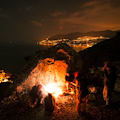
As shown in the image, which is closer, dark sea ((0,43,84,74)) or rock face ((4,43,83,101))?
rock face ((4,43,83,101))

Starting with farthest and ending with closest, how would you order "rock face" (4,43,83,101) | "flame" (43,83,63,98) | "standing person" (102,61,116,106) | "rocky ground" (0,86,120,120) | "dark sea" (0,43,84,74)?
"dark sea" (0,43,84,74) < "flame" (43,83,63,98) < "rock face" (4,43,83,101) < "standing person" (102,61,116,106) < "rocky ground" (0,86,120,120)

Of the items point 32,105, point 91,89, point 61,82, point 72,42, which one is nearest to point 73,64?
point 61,82

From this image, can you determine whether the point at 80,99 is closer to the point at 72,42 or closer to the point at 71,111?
the point at 71,111

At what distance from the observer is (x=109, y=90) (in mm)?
7086

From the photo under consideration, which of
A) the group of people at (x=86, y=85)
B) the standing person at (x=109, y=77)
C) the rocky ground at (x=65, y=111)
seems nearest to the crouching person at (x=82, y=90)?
the group of people at (x=86, y=85)

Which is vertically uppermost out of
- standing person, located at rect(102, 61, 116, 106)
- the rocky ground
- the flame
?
standing person, located at rect(102, 61, 116, 106)

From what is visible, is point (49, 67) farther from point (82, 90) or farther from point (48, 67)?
point (82, 90)

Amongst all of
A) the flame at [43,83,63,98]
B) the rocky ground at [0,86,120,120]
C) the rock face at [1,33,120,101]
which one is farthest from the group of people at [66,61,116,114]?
the rock face at [1,33,120,101]

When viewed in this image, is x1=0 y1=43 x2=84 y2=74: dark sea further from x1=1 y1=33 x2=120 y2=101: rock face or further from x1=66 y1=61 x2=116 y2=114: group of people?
x1=66 y1=61 x2=116 y2=114: group of people

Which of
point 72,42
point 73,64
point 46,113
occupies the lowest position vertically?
point 46,113

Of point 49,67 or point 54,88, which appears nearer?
point 49,67

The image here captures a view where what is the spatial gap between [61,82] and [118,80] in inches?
178

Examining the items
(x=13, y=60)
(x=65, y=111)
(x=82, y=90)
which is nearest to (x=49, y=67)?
(x=65, y=111)

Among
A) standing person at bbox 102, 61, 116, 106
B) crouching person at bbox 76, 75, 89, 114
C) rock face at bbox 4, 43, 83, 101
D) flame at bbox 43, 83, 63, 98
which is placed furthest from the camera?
flame at bbox 43, 83, 63, 98
